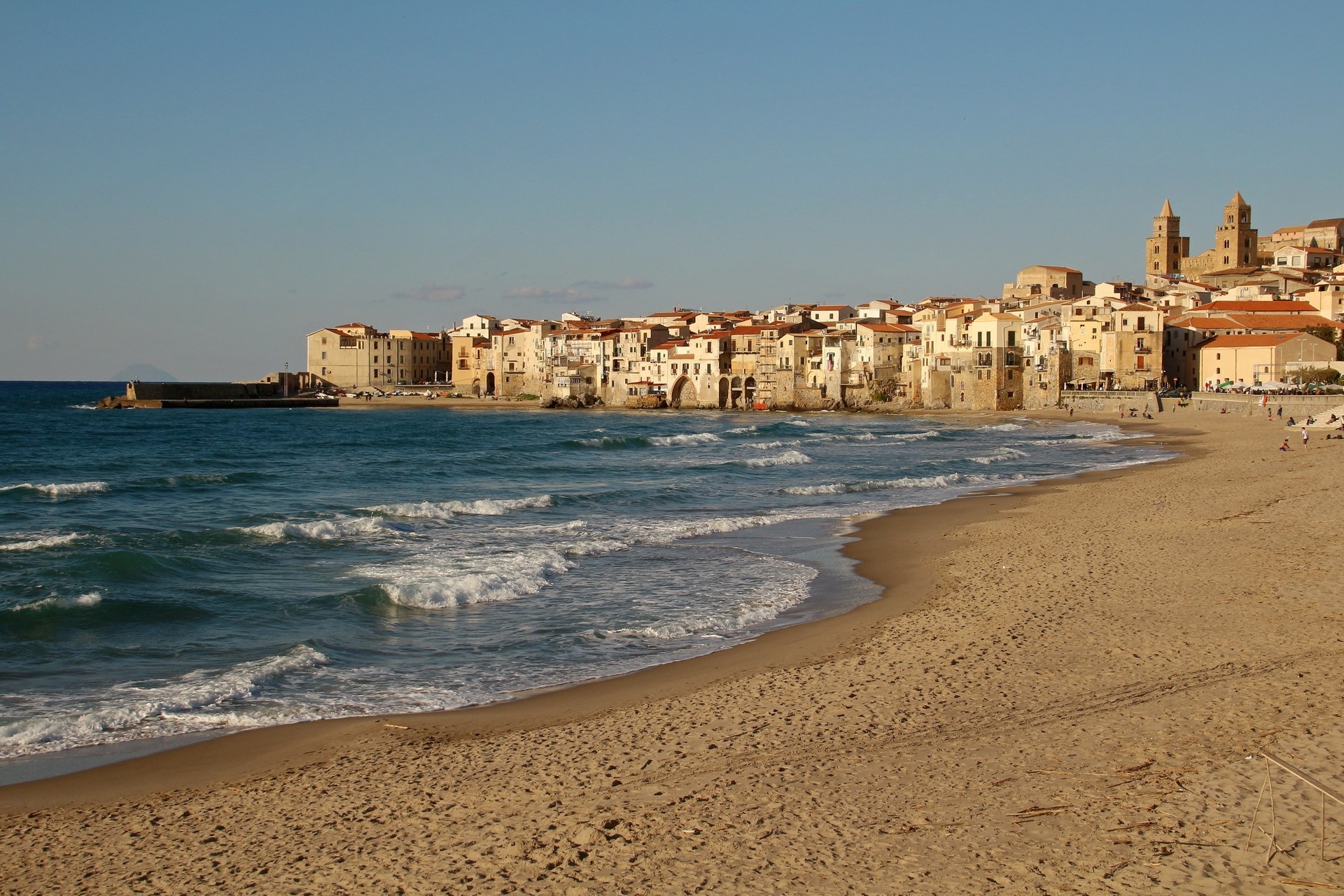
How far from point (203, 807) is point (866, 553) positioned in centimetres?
1328

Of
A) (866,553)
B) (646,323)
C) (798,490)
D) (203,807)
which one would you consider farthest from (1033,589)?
(646,323)

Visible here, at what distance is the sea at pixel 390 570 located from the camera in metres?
10.5

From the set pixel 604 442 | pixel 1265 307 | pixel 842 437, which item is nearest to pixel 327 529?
pixel 604 442

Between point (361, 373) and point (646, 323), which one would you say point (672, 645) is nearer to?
point (646, 323)

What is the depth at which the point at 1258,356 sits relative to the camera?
6581 centimetres

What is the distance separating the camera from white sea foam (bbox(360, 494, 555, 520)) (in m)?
24.8

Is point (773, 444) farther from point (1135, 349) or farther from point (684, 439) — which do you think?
point (1135, 349)

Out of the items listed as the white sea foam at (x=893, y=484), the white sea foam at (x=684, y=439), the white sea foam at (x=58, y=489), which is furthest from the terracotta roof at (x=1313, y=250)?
the white sea foam at (x=58, y=489)

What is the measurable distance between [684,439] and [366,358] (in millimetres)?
79903

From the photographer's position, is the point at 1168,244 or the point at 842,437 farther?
the point at 1168,244

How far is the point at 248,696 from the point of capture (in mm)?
10172

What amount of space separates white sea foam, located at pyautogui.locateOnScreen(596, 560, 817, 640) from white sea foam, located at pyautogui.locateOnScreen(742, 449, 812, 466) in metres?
21.8

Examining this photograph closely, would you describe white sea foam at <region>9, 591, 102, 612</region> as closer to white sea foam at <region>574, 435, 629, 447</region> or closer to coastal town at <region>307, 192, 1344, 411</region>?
white sea foam at <region>574, 435, 629, 447</region>

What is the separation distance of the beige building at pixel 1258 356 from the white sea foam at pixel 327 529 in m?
60.6
